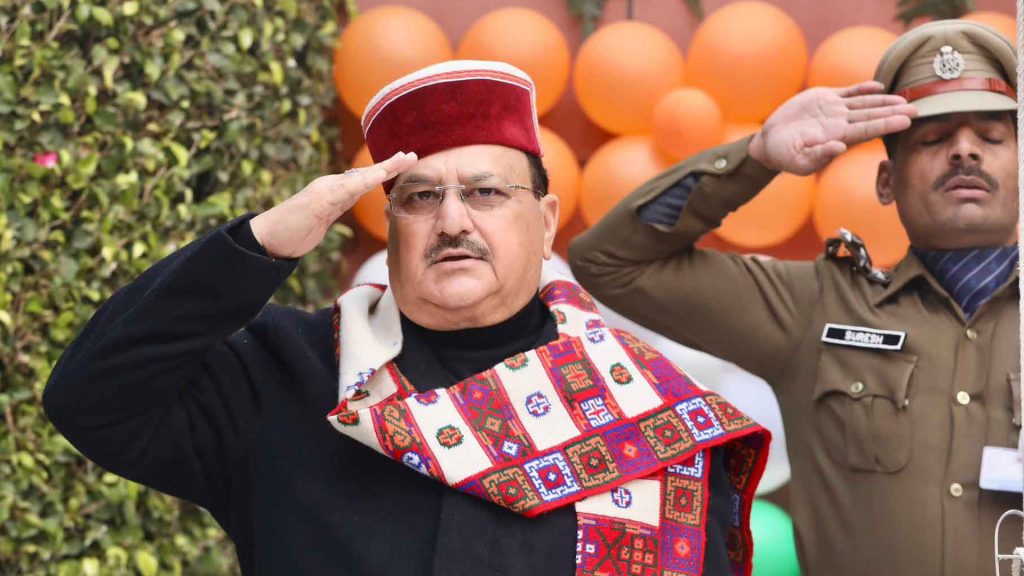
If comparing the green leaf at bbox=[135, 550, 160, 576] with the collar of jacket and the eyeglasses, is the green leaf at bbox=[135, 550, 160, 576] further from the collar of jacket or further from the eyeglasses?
the collar of jacket

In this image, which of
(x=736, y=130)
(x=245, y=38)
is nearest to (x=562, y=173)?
(x=736, y=130)

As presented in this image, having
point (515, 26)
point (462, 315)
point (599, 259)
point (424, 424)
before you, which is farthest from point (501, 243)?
point (515, 26)

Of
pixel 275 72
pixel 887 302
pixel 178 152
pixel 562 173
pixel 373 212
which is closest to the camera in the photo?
pixel 887 302

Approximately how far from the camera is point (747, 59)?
3.91m

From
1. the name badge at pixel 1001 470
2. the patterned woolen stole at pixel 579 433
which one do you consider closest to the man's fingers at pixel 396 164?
the patterned woolen stole at pixel 579 433

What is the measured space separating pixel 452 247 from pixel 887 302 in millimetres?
1030

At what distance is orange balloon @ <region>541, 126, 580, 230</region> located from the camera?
3.96m

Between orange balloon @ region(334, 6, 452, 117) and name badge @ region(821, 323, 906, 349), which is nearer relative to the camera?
name badge @ region(821, 323, 906, 349)

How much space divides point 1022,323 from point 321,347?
1.06 metres

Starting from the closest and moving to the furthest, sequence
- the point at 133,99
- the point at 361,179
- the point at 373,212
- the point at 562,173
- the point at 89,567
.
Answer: the point at 361,179, the point at 89,567, the point at 133,99, the point at 562,173, the point at 373,212

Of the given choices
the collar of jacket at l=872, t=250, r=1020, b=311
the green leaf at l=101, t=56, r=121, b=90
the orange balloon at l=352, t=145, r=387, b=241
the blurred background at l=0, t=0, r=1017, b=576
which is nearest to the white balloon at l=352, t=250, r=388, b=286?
the blurred background at l=0, t=0, r=1017, b=576

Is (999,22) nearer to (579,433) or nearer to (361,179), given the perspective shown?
(579,433)

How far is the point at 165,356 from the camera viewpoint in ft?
5.83

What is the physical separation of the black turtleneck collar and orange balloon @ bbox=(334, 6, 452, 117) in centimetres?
201
